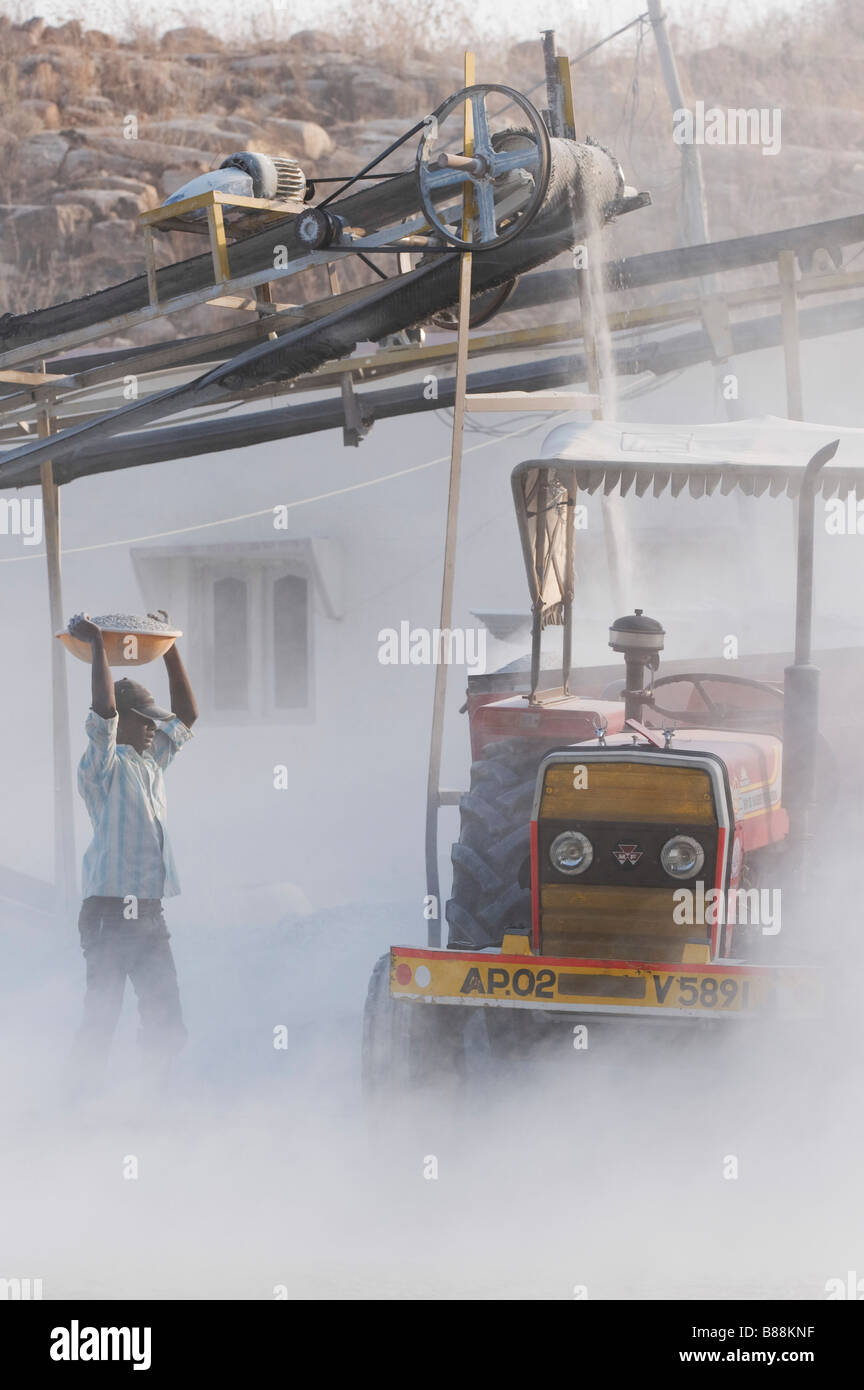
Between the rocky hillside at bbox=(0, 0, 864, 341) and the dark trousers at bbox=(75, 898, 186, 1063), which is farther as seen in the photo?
the rocky hillside at bbox=(0, 0, 864, 341)

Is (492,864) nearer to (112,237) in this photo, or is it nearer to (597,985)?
(597,985)

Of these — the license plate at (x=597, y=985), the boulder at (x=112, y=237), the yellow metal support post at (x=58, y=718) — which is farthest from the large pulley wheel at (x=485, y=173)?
the boulder at (x=112, y=237)

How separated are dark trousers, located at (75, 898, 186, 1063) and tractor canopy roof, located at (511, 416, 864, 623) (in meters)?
2.56

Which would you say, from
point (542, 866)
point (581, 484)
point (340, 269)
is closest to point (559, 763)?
point (542, 866)

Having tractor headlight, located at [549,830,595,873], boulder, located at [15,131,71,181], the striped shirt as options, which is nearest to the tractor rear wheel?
tractor headlight, located at [549,830,595,873]

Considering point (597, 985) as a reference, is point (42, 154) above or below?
above

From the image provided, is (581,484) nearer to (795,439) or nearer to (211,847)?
(795,439)

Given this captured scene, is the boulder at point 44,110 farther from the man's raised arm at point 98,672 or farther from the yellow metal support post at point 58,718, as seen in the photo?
the man's raised arm at point 98,672

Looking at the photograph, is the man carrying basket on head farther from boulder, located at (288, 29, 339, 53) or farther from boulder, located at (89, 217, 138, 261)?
boulder, located at (288, 29, 339, 53)

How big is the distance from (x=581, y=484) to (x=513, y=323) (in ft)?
40.1

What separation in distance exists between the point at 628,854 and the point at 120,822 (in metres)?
2.45

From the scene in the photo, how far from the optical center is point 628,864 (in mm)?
5855

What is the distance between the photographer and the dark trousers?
6.63m
